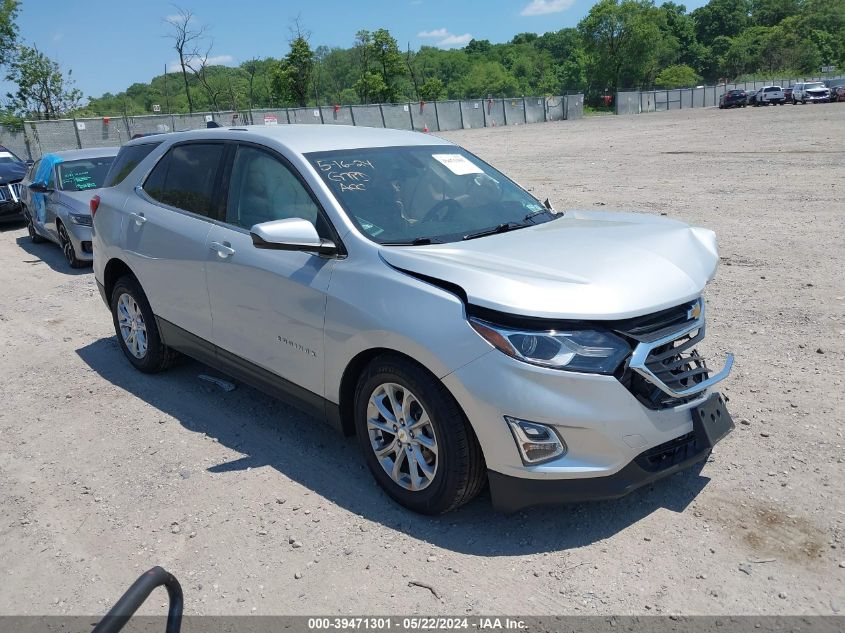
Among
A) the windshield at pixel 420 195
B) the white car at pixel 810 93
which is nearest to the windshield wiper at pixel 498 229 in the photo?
the windshield at pixel 420 195

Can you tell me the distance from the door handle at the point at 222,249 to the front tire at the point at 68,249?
6497 millimetres

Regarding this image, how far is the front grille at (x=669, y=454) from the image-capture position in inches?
127

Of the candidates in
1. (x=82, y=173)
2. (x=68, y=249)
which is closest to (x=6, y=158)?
(x=82, y=173)

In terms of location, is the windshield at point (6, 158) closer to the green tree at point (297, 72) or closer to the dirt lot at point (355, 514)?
the dirt lot at point (355, 514)

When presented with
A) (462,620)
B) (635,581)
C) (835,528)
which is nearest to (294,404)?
(462,620)

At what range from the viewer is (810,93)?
5562 cm

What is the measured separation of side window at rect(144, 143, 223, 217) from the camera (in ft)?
15.9

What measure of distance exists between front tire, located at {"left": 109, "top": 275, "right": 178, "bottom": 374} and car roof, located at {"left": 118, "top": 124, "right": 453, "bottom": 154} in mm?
1343

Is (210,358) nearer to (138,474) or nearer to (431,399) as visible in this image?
(138,474)

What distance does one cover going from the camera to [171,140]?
215 inches

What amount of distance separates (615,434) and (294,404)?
1956 mm

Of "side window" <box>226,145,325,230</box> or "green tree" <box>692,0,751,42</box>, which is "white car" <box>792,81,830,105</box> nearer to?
"side window" <box>226,145,325,230</box>

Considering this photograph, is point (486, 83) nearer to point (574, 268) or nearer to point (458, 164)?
point (458, 164)

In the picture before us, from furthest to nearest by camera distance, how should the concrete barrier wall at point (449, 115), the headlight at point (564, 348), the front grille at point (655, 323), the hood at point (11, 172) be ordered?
the concrete barrier wall at point (449, 115) < the hood at point (11, 172) < the front grille at point (655, 323) < the headlight at point (564, 348)
